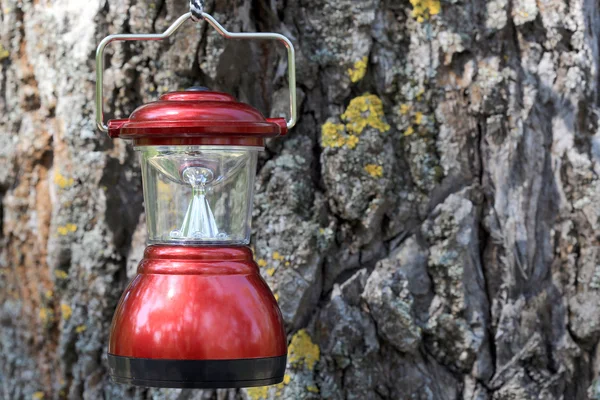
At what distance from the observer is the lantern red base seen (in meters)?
1.57

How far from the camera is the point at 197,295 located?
1.60 meters

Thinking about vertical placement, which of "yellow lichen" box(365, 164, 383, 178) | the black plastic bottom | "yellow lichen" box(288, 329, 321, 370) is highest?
"yellow lichen" box(365, 164, 383, 178)

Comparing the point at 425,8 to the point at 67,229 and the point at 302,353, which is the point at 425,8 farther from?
the point at 67,229

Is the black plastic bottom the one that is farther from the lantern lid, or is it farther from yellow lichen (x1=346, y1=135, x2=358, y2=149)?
yellow lichen (x1=346, y1=135, x2=358, y2=149)

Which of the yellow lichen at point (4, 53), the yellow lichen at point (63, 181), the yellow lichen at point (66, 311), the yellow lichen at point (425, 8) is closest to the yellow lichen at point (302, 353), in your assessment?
the yellow lichen at point (66, 311)

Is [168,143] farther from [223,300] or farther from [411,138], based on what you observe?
[411,138]

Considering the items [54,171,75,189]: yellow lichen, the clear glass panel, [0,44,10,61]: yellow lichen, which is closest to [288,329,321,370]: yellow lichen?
the clear glass panel

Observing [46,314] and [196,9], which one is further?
[46,314]

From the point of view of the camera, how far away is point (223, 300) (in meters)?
1.61

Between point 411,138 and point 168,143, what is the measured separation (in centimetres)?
80

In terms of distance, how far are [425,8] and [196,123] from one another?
3.02ft

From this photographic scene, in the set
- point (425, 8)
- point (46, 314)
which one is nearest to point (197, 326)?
point (46, 314)

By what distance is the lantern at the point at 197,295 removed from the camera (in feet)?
5.15

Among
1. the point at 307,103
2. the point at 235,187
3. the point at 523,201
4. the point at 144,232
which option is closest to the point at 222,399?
the point at 144,232
